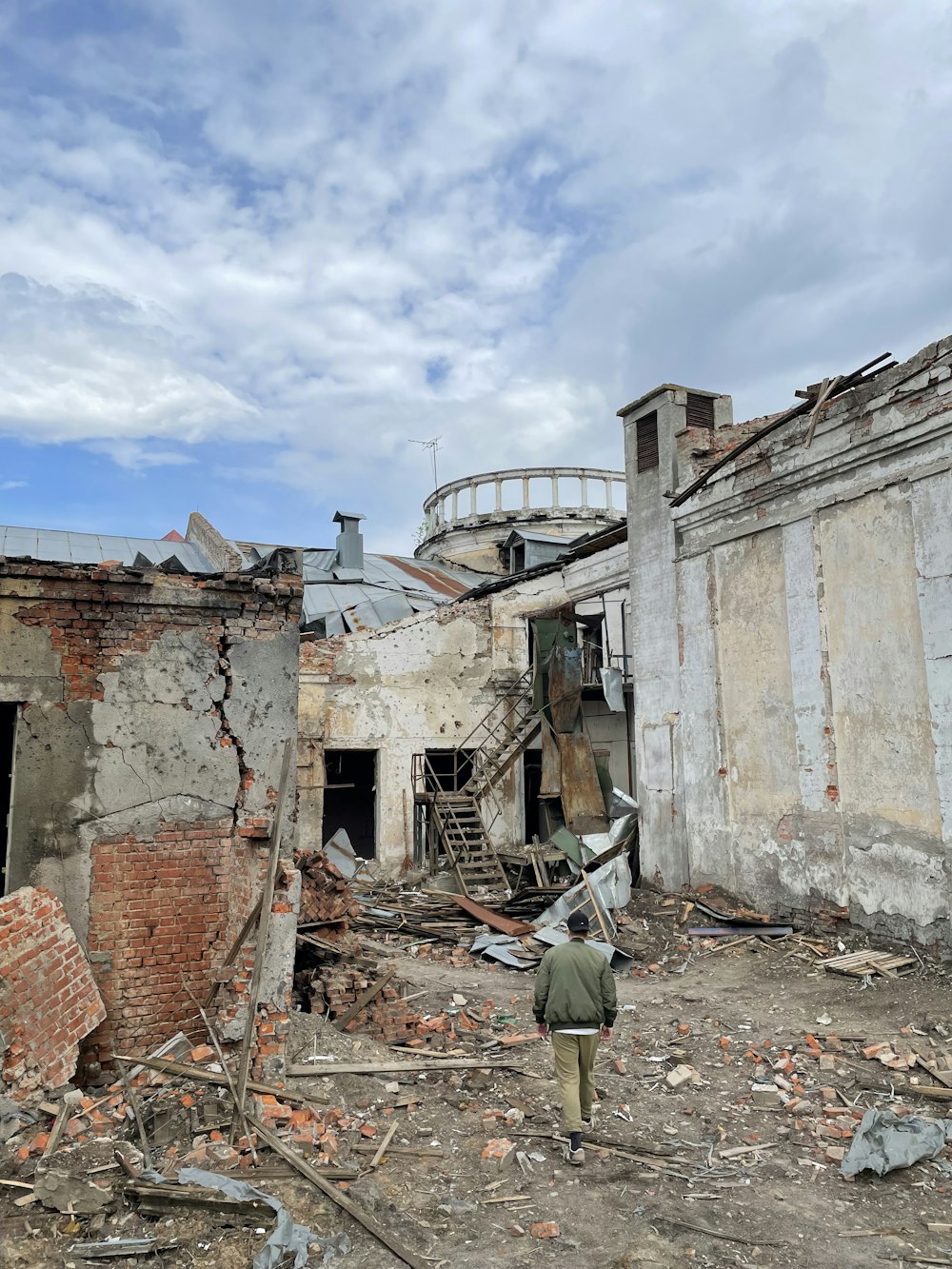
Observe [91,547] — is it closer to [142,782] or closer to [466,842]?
[466,842]

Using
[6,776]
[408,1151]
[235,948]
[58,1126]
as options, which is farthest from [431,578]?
[58,1126]

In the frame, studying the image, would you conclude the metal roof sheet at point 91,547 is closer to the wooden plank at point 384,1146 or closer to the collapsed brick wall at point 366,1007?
the collapsed brick wall at point 366,1007

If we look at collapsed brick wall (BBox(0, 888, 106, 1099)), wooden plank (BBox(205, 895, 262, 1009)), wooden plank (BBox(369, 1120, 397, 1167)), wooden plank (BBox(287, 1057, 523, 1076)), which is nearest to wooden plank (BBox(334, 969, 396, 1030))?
wooden plank (BBox(287, 1057, 523, 1076))

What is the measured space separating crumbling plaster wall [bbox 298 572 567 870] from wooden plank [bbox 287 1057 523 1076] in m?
9.96

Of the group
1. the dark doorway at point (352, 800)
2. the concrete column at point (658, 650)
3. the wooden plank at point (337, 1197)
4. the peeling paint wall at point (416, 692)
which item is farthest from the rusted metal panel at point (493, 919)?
the wooden plank at point (337, 1197)

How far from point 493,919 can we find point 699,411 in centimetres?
853

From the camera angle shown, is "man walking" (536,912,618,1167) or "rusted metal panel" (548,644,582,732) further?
"rusted metal panel" (548,644,582,732)

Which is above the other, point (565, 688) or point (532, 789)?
point (565, 688)

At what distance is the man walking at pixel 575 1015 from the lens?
572 centimetres

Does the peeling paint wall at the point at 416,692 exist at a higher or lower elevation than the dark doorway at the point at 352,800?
higher

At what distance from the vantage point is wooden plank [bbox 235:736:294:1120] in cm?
556

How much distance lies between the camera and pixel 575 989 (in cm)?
577

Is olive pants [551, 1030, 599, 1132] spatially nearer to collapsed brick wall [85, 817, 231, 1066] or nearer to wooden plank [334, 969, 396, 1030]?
wooden plank [334, 969, 396, 1030]

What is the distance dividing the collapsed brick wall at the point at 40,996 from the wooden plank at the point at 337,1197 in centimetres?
149
